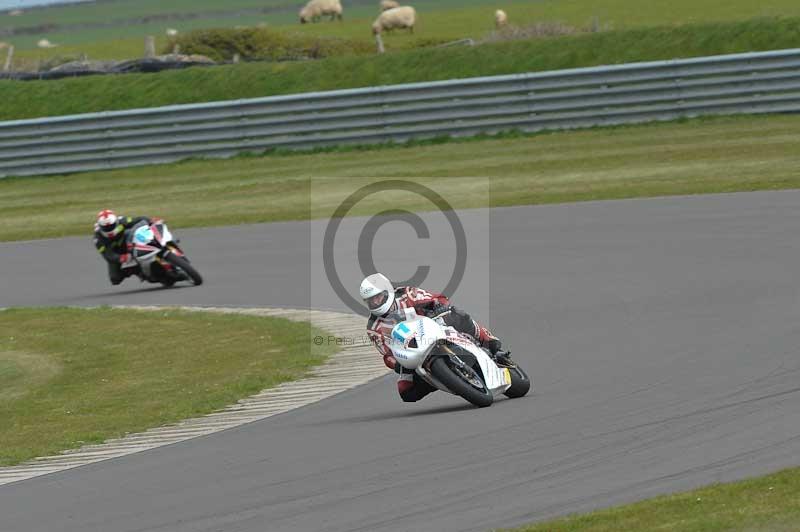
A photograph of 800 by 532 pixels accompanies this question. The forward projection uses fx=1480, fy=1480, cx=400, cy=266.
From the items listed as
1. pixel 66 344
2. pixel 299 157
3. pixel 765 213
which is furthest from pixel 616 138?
pixel 66 344

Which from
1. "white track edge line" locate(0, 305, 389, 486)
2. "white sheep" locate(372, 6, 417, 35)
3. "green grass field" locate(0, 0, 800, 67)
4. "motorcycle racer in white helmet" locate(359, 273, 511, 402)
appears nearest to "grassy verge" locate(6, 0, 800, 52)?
→ "green grass field" locate(0, 0, 800, 67)

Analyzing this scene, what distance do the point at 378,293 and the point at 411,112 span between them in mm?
21661

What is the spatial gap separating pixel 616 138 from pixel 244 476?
22.3m

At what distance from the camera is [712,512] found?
734cm

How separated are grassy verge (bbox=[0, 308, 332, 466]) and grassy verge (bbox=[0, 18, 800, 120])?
1919 cm

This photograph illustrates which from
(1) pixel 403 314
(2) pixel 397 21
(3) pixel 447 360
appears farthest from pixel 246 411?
(2) pixel 397 21

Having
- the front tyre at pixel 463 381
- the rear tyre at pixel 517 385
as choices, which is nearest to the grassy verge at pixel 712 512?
the front tyre at pixel 463 381

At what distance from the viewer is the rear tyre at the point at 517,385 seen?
1133 centimetres

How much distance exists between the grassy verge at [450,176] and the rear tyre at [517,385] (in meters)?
12.8

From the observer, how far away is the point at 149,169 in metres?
33.7

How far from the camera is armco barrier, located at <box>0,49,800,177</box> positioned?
30766 millimetres

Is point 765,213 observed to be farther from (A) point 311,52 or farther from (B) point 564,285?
(A) point 311,52

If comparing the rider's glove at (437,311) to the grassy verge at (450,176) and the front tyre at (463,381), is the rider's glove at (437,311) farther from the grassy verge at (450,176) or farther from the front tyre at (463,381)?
the grassy verge at (450,176)

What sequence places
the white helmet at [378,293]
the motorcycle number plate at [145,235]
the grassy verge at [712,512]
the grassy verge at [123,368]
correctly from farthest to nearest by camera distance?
1. the motorcycle number plate at [145,235]
2. the grassy verge at [123,368]
3. the white helmet at [378,293]
4. the grassy verge at [712,512]
